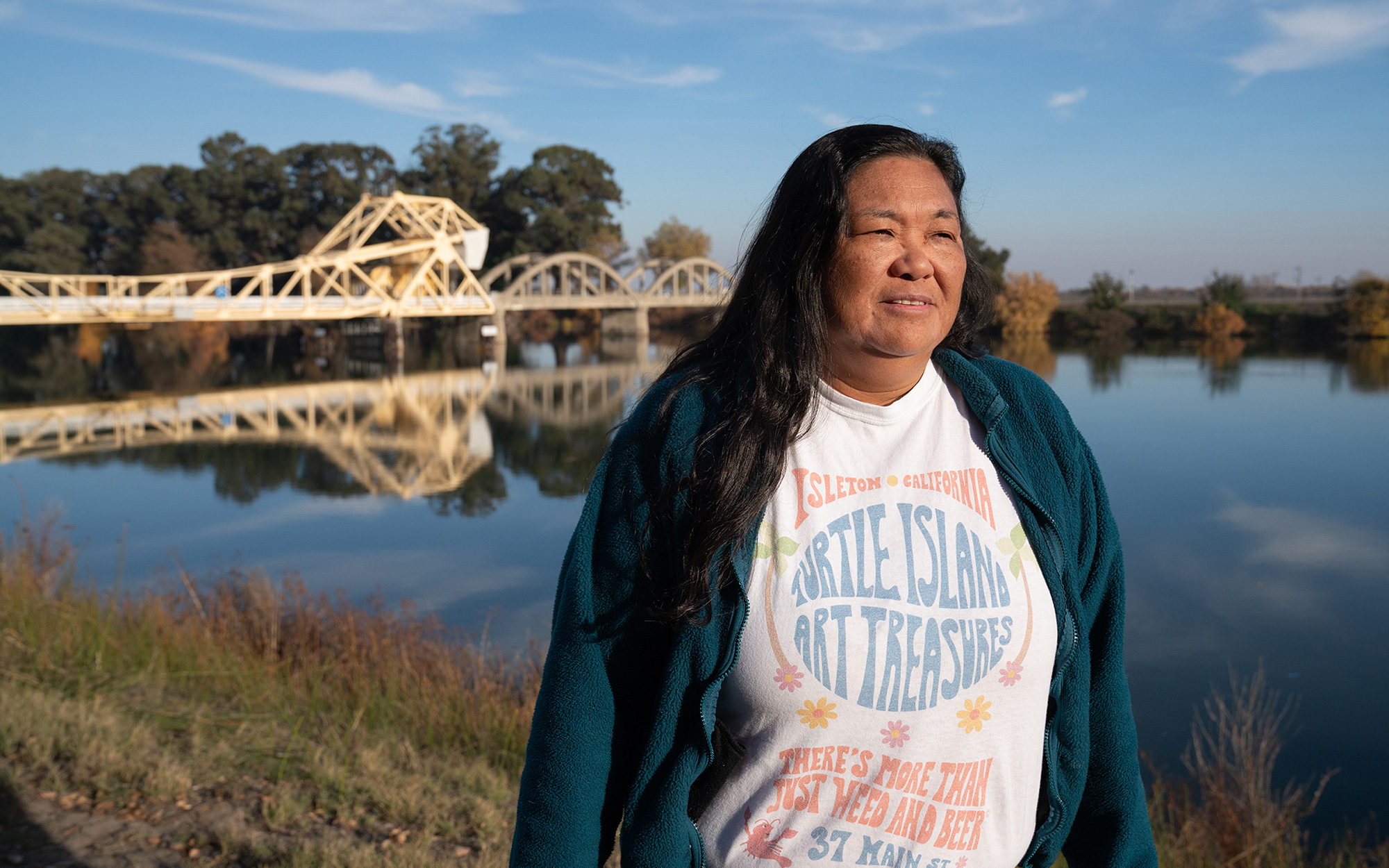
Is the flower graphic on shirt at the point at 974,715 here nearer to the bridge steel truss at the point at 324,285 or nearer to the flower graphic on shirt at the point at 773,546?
the flower graphic on shirt at the point at 773,546

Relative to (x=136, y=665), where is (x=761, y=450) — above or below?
above

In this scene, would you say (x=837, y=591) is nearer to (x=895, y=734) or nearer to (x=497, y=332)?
(x=895, y=734)

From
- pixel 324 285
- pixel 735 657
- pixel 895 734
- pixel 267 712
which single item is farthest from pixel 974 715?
pixel 324 285

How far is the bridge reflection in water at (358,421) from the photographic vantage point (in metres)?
16.5

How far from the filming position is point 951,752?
1283mm

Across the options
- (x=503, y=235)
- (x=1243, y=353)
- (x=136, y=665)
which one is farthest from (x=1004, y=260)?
(x=136, y=665)

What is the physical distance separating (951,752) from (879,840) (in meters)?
0.16

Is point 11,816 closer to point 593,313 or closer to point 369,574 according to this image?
point 369,574

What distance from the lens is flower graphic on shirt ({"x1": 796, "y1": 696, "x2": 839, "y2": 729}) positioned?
126 cm

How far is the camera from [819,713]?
1.26 m

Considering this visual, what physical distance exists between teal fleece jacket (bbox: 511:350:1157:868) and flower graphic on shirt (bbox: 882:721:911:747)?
229mm

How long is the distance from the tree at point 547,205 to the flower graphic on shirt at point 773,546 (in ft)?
159

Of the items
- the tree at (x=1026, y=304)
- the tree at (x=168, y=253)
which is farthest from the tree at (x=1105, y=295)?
the tree at (x=168, y=253)

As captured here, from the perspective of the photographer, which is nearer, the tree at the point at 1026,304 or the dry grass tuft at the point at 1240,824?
the dry grass tuft at the point at 1240,824
